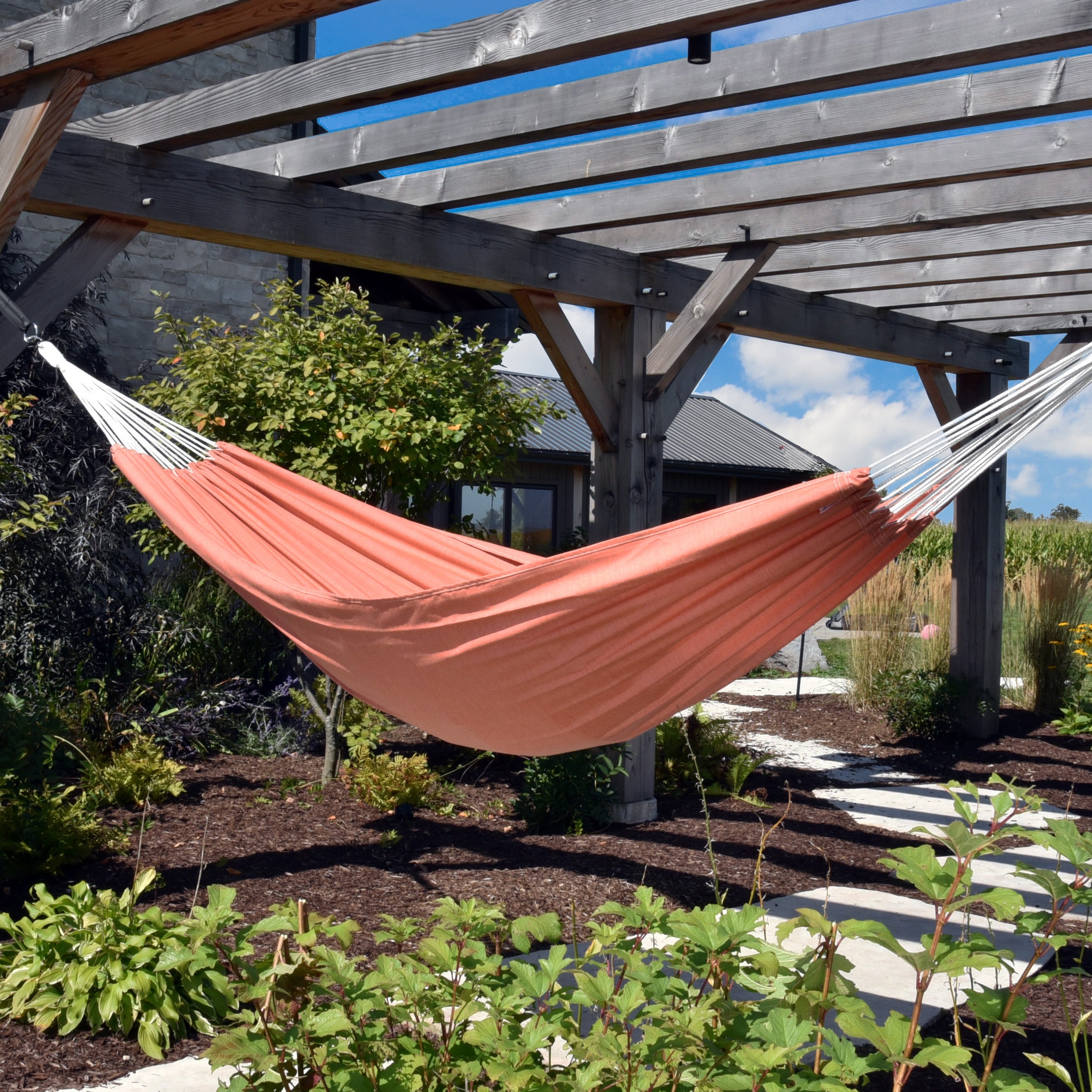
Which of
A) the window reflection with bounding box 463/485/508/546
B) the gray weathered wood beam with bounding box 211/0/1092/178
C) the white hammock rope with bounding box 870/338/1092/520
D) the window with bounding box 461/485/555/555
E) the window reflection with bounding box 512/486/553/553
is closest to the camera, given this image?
the white hammock rope with bounding box 870/338/1092/520

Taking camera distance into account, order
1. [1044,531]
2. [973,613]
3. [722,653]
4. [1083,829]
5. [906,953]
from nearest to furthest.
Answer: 1. [906,953]
2. [722,653]
3. [1083,829]
4. [973,613]
5. [1044,531]

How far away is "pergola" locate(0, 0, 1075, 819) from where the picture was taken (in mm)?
2180

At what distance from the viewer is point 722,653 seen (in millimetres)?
1877

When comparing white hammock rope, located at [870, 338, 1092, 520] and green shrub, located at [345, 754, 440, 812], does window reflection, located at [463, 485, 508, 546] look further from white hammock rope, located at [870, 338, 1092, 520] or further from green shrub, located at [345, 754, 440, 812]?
white hammock rope, located at [870, 338, 1092, 520]

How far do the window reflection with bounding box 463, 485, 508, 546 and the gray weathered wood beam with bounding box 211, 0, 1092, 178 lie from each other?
614cm

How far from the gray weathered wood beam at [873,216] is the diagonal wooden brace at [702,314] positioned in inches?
2.3

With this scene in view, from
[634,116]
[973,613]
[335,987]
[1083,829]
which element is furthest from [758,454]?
[335,987]

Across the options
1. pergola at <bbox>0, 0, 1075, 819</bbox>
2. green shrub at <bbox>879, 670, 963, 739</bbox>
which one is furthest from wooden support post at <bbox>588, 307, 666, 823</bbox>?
green shrub at <bbox>879, 670, 963, 739</bbox>

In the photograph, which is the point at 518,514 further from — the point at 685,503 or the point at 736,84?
the point at 736,84

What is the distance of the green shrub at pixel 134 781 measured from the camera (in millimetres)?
3732

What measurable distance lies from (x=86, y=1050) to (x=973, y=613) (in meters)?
4.85

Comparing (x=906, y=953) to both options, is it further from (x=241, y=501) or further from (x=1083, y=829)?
(x=1083, y=829)

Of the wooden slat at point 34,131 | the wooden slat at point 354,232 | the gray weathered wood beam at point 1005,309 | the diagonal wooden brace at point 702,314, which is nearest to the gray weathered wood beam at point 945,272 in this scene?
the wooden slat at point 354,232

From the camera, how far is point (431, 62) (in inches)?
91.8
